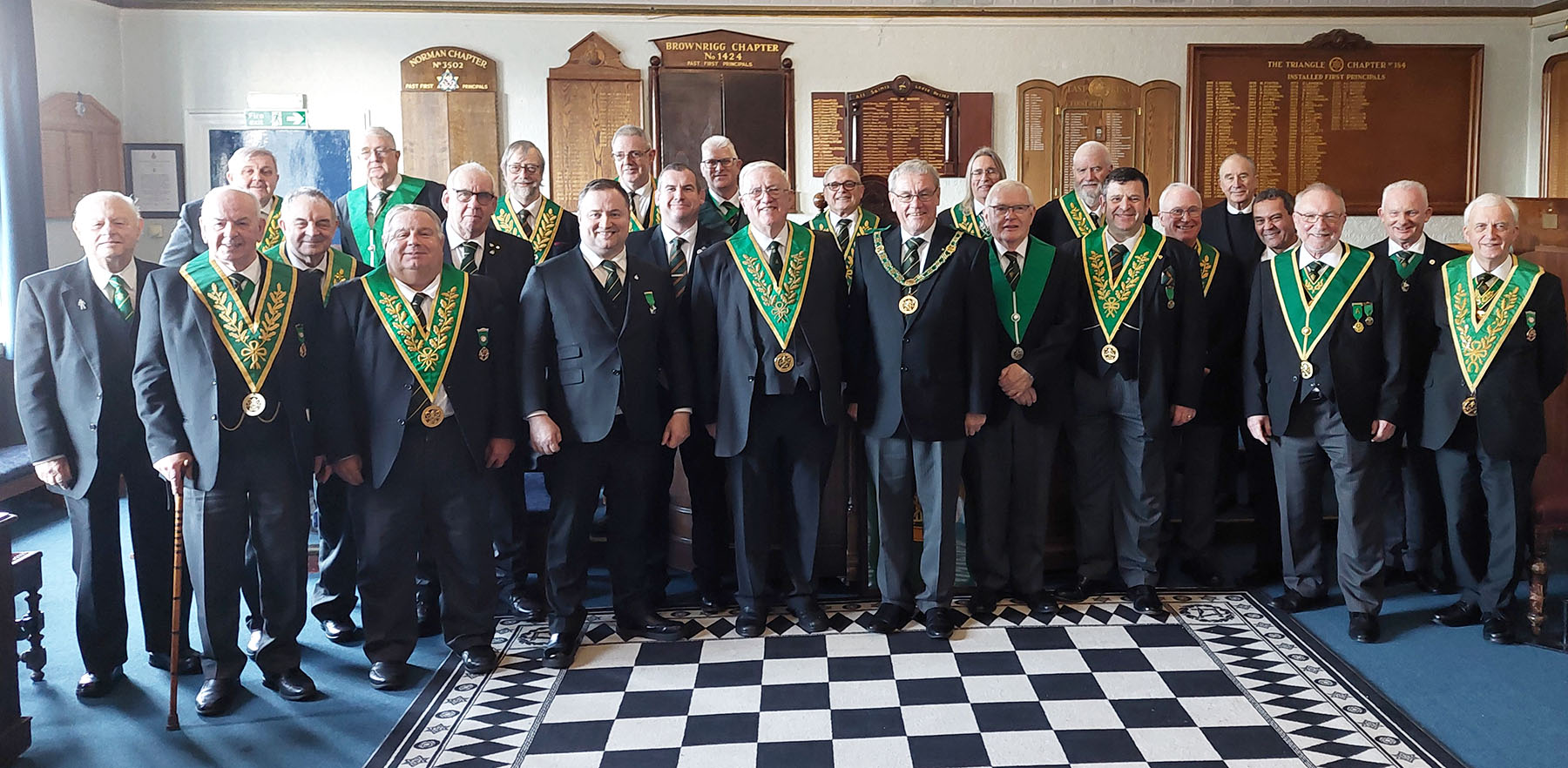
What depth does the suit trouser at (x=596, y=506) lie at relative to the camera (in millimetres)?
3697

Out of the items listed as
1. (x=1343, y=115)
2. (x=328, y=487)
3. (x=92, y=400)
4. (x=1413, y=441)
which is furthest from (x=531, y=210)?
(x=1343, y=115)

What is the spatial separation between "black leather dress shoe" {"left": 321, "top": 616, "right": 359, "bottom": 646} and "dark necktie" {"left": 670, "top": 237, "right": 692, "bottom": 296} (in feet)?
5.46

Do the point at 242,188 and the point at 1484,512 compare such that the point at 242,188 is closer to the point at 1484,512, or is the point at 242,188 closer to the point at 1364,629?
the point at 1364,629

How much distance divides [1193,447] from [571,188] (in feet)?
15.2

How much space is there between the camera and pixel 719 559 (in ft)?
13.9

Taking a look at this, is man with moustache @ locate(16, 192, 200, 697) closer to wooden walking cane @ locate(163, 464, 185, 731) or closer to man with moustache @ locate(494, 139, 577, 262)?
wooden walking cane @ locate(163, 464, 185, 731)

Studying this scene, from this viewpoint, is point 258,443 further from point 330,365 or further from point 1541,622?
point 1541,622

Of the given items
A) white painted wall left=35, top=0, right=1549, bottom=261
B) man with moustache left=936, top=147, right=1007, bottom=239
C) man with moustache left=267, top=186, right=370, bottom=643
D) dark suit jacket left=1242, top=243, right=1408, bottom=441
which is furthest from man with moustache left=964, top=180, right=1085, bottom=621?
white painted wall left=35, top=0, right=1549, bottom=261

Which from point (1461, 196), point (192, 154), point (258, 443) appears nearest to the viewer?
point (258, 443)

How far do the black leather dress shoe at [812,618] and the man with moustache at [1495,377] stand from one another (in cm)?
221

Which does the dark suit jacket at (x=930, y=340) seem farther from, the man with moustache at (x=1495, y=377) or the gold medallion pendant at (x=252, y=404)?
the gold medallion pendant at (x=252, y=404)

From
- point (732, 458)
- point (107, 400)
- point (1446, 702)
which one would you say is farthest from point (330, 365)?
point (1446, 702)

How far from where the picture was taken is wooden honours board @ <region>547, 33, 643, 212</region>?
732 centimetres

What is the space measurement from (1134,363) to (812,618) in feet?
4.80
